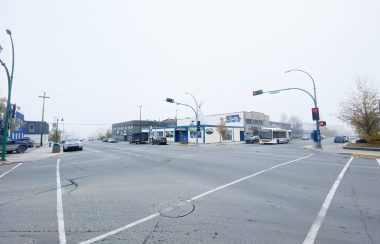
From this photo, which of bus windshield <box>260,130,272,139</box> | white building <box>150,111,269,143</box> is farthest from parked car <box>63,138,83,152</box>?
bus windshield <box>260,130,272,139</box>

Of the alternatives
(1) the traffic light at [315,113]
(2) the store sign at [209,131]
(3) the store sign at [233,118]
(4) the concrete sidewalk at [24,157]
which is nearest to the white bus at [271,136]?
(2) the store sign at [209,131]

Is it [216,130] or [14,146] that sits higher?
[216,130]

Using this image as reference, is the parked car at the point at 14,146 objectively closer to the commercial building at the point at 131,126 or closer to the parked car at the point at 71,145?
the parked car at the point at 71,145

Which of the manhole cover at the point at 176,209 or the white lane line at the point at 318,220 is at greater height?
the white lane line at the point at 318,220

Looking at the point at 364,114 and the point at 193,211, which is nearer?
the point at 193,211

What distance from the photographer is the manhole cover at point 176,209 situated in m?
4.13

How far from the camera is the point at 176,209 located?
4422mm

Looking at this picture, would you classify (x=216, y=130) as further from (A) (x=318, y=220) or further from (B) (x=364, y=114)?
(A) (x=318, y=220)

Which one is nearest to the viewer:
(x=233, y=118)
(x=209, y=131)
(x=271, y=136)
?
(x=271, y=136)

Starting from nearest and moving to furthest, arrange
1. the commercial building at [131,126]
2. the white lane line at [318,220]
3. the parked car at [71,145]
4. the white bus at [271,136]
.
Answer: the white lane line at [318,220]
the parked car at [71,145]
the white bus at [271,136]
the commercial building at [131,126]

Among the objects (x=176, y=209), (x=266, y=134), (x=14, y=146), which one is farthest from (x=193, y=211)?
(x=266, y=134)

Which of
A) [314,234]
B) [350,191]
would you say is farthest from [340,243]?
[350,191]

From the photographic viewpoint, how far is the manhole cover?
413 centimetres

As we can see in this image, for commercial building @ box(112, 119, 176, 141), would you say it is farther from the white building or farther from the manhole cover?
the manhole cover
